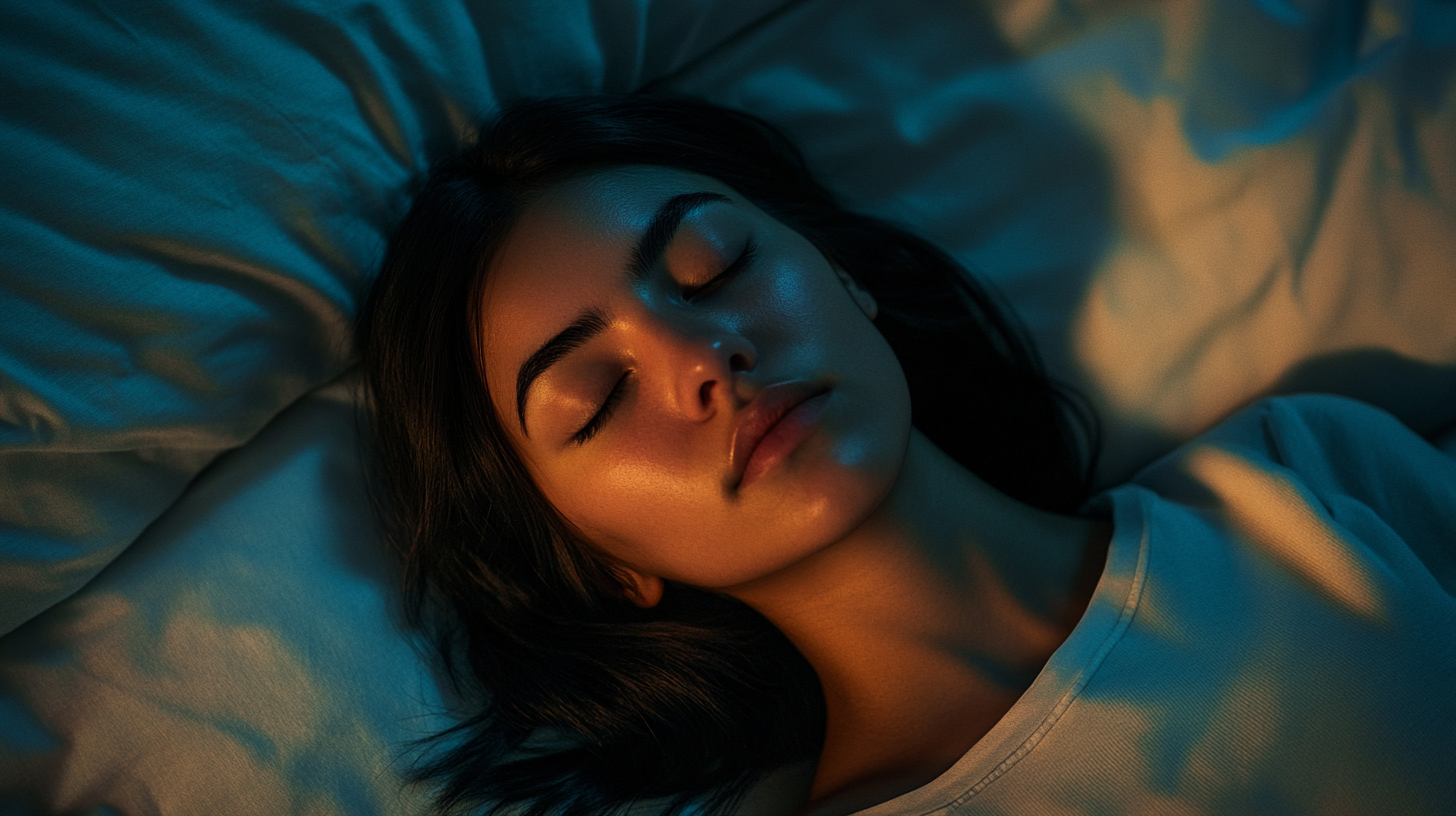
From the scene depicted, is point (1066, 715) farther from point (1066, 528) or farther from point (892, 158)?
point (892, 158)

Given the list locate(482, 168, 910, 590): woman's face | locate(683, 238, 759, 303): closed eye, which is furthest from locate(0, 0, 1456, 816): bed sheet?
locate(683, 238, 759, 303): closed eye

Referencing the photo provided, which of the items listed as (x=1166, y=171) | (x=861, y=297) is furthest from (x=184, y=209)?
(x=1166, y=171)

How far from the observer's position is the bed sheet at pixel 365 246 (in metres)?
1.40

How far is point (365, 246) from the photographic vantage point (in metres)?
1.59

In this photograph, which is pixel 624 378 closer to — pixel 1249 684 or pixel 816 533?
pixel 816 533

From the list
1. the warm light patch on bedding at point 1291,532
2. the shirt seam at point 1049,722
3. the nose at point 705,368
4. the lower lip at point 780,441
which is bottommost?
the shirt seam at point 1049,722

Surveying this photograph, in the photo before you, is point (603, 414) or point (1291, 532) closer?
point (603, 414)

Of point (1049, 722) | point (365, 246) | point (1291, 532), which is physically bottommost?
point (1049, 722)

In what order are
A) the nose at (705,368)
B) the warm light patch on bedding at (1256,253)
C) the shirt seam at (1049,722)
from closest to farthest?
1. the nose at (705,368)
2. the shirt seam at (1049,722)
3. the warm light patch on bedding at (1256,253)

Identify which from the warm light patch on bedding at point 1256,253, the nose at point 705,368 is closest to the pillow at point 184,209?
the nose at point 705,368

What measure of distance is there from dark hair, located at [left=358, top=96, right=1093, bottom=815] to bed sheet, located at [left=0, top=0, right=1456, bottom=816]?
86 mm

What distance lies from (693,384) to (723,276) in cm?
20

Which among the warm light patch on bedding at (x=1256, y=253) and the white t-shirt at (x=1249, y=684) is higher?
the warm light patch on bedding at (x=1256, y=253)

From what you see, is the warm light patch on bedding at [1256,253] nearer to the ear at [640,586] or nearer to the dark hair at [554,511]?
the dark hair at [554,511]
